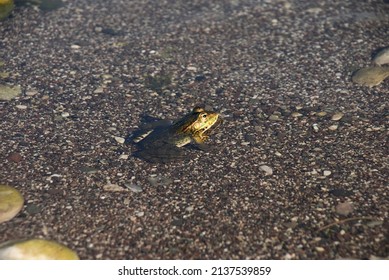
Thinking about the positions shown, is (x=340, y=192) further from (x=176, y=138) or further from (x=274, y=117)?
(x=176, y=138)

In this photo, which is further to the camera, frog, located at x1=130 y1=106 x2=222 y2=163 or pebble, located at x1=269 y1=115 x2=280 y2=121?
pebble, located at x1=269 y1=115 x2=280 y2=121

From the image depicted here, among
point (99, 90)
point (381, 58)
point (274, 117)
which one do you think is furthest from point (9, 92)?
point (381, 58)

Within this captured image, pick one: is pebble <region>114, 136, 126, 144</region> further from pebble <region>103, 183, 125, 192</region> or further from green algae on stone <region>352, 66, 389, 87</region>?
green algae on stone <region>352, 66, 389, 87</region>

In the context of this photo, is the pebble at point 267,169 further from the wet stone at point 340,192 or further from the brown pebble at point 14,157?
the brown pebble at point 14,157

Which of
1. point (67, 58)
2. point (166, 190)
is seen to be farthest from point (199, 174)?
point (67, 58)

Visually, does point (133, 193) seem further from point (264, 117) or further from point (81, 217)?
point (264, 117)

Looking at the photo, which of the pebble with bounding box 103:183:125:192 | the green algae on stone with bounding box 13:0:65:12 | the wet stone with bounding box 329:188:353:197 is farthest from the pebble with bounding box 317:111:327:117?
the green algae on stone with bounding box 13:0:65:12
